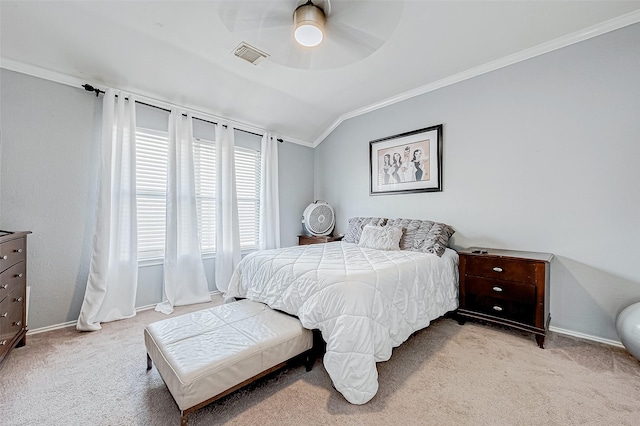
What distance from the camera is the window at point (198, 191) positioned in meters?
2.91

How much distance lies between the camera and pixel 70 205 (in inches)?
98.0

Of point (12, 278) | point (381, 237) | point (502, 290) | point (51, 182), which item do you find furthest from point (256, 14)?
point (502, 290)

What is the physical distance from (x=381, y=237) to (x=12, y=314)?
3.08 meters

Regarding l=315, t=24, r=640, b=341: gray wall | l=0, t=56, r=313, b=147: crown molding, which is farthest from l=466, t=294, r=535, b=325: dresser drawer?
l=0, t=56, r=313, b=147: crown molding

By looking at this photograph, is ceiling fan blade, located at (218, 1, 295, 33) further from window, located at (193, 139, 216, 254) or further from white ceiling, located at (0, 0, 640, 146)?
window, located at (193, 139, 216, 254)

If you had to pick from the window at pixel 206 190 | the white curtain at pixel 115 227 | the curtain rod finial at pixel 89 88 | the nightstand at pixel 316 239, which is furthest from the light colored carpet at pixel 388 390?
the curtain rod finial at pixel 89 88

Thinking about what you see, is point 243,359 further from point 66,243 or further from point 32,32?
point 32,32

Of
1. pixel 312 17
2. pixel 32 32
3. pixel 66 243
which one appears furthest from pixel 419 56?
pixel 66 243

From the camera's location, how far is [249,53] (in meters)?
2.49

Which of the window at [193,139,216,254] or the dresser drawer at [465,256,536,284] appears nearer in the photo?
the dresser drawer at [465,256,536,284]

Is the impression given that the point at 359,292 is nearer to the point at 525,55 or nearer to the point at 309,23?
the point at 309,23

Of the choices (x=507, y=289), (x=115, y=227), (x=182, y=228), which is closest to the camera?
(x=507, y=289)

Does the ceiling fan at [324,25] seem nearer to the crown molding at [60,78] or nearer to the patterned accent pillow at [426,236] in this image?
the crown molding at [60,78]

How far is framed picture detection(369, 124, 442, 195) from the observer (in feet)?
10.1
